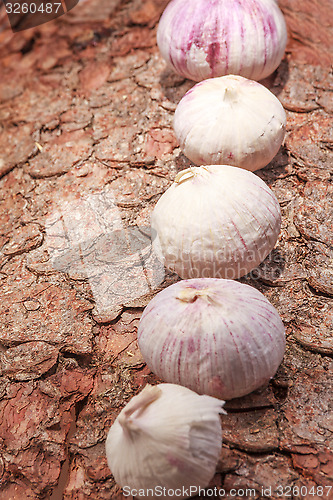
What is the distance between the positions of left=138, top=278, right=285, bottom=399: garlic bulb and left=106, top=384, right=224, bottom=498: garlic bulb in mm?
71

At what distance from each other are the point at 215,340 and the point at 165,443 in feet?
0.58

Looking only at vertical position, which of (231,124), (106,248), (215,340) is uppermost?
(231,124)

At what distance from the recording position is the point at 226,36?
4.20ft

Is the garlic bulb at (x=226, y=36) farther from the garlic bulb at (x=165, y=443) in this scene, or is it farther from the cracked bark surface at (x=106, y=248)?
the garlic bulb at (x=165, y=443)

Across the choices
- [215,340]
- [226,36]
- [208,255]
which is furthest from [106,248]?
[226,36]

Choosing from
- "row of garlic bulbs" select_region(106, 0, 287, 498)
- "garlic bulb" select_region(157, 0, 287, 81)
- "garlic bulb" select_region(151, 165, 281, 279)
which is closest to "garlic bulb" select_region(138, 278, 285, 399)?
"row of garlic bulbs" select_region(106, 0, 287, 498)

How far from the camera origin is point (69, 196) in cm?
135

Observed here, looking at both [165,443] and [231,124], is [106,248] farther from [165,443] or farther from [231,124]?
[165,443]

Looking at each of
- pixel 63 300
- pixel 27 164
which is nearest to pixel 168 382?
pixel 63 300

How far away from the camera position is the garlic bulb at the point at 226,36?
128 centimetres

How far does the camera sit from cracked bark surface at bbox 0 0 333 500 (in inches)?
35.4

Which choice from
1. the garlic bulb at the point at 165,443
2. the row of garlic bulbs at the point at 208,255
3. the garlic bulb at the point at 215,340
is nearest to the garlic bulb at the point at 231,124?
the row of garlic bulbs at the point at 208,255

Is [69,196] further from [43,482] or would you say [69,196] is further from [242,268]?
[43,482]

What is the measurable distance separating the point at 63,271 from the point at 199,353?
46cm
